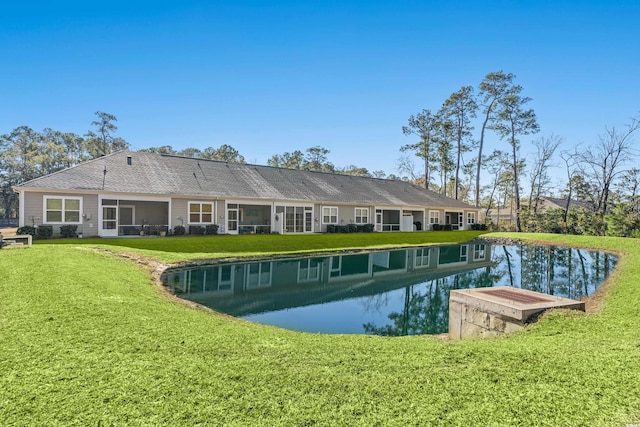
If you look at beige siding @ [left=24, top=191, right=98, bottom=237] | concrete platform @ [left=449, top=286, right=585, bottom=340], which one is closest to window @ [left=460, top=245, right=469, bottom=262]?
concrete platform @ [left=449, top=286, right=585, bottom=340]

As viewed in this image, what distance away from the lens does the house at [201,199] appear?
60.8 ft

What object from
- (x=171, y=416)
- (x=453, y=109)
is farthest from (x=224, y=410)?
(x=453, y=109)

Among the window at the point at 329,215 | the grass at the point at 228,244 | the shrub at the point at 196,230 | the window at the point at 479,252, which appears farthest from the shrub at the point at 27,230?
the window at the point at 479,252

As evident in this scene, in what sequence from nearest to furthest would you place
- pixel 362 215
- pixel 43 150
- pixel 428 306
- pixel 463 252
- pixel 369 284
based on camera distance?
1. pixel 428 306
2. pixel 369 284
3. pixel 463 252
4. pixel 362 215
5. pixel 43 150

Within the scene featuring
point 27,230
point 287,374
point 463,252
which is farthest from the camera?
point 463,252

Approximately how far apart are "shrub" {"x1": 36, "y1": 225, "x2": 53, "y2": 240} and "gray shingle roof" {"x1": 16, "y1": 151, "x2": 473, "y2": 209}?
6.87 ft

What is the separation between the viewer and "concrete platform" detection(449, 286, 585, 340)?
6.18 metres

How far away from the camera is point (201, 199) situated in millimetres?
22328

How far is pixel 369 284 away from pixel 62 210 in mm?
15930

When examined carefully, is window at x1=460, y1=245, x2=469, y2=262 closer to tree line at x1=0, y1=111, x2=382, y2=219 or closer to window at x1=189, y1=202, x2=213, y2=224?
window at x1=189, y1=202, x2=213, y2=224

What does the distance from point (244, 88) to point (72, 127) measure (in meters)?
35.6

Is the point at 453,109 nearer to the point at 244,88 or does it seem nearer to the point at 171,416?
the point at 244,88

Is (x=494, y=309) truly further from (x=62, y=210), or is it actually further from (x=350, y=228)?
(x=350, y=228)

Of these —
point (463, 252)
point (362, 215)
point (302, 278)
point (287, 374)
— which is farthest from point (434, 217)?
point (287, 374)
